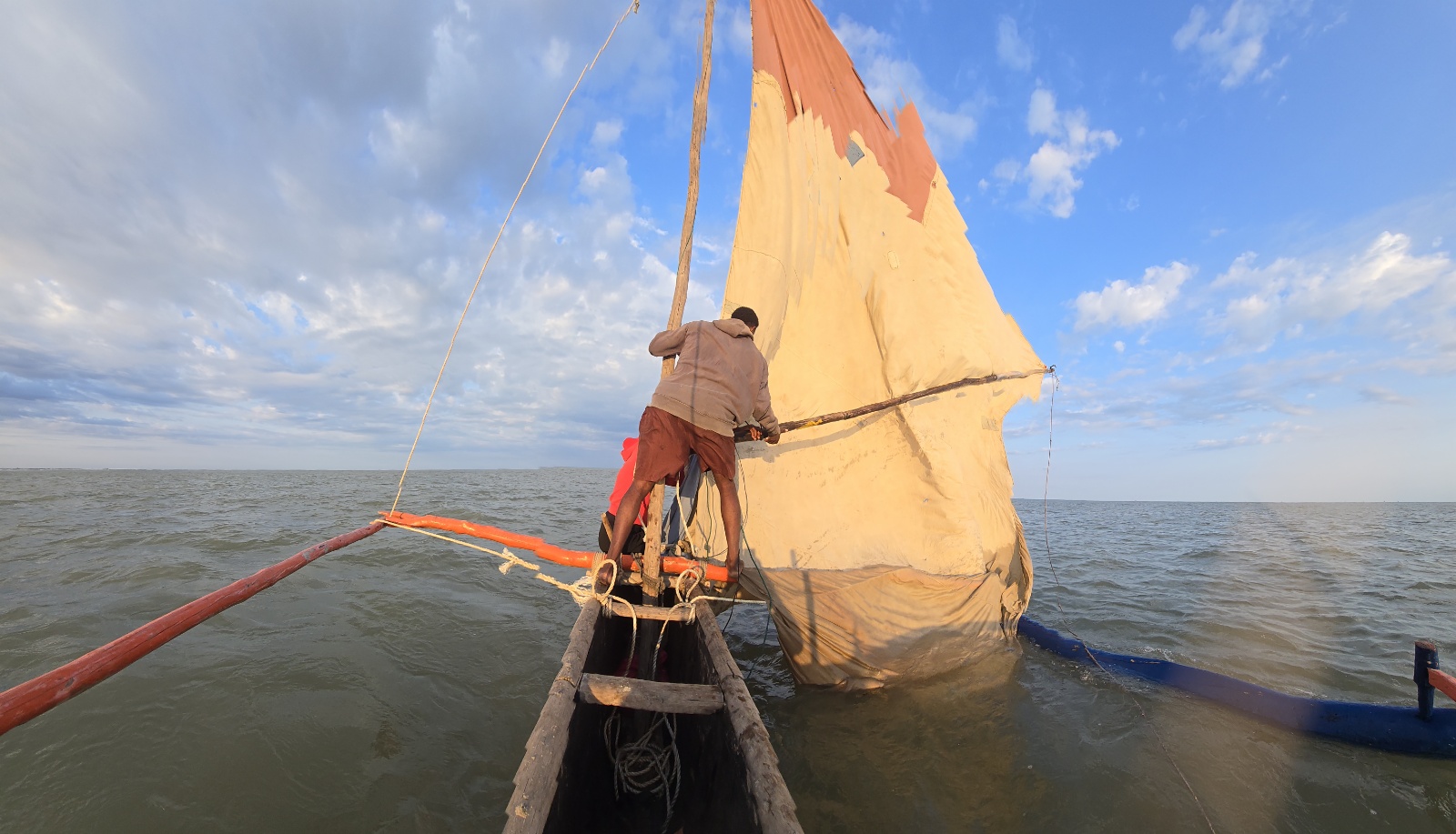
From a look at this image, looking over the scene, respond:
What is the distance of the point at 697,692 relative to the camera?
2246 millimetres

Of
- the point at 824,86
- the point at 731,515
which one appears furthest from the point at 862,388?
the point at 824,86

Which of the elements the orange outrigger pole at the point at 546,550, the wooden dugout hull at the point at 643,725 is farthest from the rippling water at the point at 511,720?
the orange outrigger pole at the point at 546,550

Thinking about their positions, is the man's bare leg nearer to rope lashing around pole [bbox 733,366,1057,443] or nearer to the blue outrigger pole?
rope lashing around pole [bbox 733,366,1057,443]

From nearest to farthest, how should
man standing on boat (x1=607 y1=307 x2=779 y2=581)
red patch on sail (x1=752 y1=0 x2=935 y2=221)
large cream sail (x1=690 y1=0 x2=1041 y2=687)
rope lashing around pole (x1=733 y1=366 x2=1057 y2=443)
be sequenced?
1. man standing on boat (x1=607 y1=307 x2=779 y2=581)
2. large cream sail (x1=690 y1=0 x2=1041 y2=687)
3. rope lashing around pole (x1=733 y1=366 x2=1057 y2=443)
4. red patch on sail (x1=752 y1=0 x2=935 y2=221)

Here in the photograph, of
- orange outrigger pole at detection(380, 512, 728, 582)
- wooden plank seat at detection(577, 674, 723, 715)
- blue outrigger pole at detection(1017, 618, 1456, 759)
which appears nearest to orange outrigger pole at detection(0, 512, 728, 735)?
orange outrigger pole at detection(380, 512, 728, 582)

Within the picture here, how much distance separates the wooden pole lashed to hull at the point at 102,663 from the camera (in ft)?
4.32

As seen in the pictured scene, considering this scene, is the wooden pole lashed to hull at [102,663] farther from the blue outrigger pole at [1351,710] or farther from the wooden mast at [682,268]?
the blue outrigger pole at [1351,710]

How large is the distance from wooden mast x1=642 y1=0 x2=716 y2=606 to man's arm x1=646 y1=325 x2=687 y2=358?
0.13m

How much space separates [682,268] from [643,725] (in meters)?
2.85

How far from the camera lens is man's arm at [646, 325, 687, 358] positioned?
11.4 ft

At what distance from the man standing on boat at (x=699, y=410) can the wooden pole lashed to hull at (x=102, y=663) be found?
1.81 meters

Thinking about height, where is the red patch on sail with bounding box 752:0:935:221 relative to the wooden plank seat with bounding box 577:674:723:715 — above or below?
above

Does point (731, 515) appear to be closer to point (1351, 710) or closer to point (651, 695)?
point (651, 695)

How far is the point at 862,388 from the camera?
4594mm
